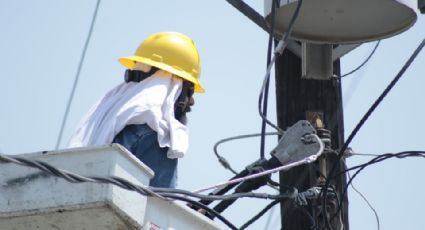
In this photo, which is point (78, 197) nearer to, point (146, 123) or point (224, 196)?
point (224, 196)

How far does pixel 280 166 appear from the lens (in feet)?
20.2

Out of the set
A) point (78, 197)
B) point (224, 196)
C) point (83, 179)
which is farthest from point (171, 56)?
point (83, 179)

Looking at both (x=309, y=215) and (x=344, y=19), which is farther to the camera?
(x=344, y=19)

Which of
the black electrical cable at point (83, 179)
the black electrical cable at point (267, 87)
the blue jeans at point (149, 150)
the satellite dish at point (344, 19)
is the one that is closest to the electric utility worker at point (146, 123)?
the blue jeans at point (149, 150)

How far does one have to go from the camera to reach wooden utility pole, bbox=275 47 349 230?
21.9 feet

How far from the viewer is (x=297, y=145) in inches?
246

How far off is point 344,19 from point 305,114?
611 mm

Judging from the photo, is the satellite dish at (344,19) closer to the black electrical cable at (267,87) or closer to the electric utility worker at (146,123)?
the black electrical cable at (267,87)

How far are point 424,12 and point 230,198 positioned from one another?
1.83 m

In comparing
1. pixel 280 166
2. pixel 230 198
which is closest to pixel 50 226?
pixel 230 198

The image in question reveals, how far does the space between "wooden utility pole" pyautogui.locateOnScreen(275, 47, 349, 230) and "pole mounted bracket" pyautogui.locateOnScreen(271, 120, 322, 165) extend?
1.15 ft

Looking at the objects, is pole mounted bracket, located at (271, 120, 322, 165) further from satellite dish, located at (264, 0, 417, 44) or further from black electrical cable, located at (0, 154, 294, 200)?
black electrical cable, located at (0, 154, 294, 200)

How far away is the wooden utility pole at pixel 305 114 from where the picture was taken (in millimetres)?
6664

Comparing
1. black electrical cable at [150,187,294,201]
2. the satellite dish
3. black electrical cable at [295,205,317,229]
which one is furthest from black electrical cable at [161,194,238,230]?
the satellite dish
